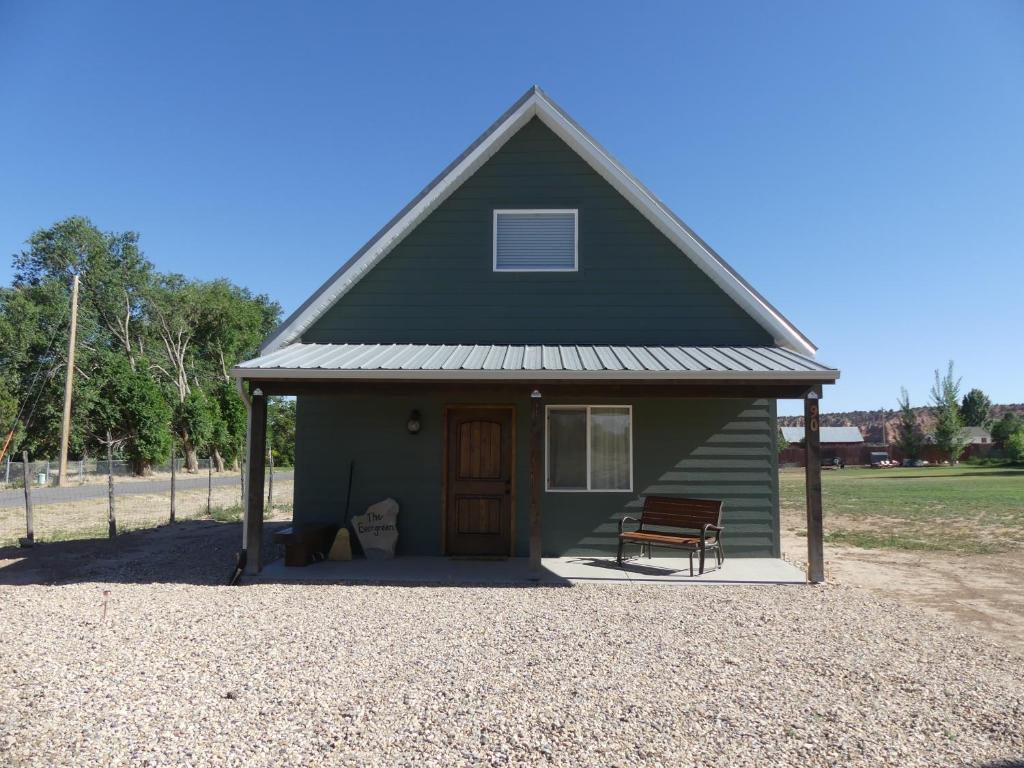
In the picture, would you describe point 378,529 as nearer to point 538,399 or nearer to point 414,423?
point 414,423

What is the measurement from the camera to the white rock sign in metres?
8.84

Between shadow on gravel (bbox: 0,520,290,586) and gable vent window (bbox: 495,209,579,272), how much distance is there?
5.51 metres

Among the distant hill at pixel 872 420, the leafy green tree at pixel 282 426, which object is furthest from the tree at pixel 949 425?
the leafy green tree at pixel 282 426

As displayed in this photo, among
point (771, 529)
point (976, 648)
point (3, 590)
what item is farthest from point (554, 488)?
point (3, 590)

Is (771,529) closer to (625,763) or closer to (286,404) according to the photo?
(625,763)

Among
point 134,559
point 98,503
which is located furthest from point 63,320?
point 134,559

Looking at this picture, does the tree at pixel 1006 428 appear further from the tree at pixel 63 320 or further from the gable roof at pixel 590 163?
the tree at pixel 63 320

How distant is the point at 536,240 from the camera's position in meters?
9.45

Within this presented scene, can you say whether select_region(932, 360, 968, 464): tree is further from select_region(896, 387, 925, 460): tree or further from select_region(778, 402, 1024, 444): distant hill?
select_region(778, 402, 1024, 444): distant hill

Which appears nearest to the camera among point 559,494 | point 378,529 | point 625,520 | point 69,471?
point 625,520

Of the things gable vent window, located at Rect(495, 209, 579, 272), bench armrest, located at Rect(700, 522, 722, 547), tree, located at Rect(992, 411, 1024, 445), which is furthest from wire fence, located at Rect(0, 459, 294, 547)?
tree, located at Rect(992, 411, 1024, 445)

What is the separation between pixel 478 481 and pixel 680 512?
106 inches

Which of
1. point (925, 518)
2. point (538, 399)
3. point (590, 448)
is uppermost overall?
point (538, 399)

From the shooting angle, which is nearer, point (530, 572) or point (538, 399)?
point (538, 399)
